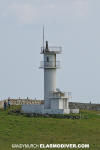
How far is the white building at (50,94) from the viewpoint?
60.4 meters

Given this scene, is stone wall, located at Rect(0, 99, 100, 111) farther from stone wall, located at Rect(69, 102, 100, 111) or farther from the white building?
the white building

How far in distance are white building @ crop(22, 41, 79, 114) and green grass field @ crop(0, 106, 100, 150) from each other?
657 cm

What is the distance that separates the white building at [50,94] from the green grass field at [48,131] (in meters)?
6.57

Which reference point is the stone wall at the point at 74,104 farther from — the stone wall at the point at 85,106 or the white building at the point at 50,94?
the white building at the point at 50,94

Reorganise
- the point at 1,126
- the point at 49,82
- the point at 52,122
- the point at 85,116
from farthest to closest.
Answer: the point at 49,82, the point at 85,116, the point at 52,122, the point at 1,126

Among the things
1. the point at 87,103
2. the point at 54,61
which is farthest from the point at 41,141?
the point at 87,103

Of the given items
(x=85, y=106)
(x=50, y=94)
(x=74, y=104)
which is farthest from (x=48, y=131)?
(x=74, y=104)

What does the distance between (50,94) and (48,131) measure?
16567 millimetres

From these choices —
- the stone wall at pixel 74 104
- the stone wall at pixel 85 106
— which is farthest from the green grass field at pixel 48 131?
the stone wall at pixel 85 106

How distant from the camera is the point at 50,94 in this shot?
60531 millimetres

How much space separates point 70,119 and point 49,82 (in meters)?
8.40

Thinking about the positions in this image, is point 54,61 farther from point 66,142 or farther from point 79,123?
point 66,142

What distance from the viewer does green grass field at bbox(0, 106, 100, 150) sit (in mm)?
38744

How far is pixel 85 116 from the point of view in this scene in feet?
189
